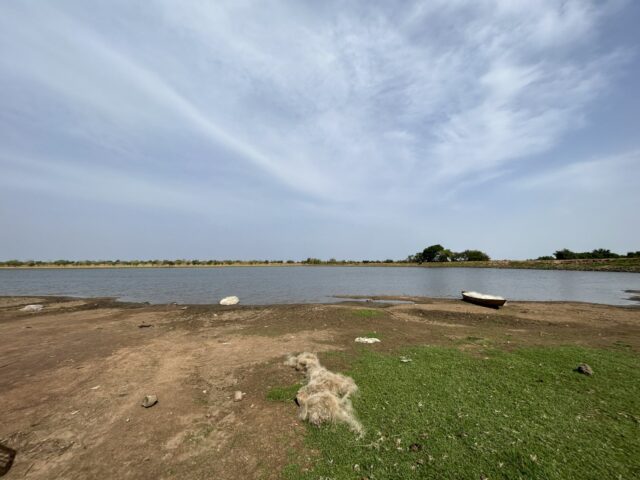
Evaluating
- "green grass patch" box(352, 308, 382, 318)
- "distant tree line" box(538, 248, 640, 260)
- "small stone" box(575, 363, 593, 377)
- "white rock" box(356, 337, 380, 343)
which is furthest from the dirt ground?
"distant tree line" box(538, 248, 640, 260)

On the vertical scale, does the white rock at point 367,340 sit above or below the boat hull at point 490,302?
below

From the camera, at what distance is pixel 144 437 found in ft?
19.4

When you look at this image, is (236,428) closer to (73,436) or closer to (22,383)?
(73,436)

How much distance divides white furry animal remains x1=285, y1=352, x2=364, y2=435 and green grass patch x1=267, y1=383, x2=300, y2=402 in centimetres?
35

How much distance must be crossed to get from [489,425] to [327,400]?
3227 mm

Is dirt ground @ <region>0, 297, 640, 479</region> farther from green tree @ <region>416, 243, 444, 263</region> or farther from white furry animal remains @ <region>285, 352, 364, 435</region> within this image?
green tree @ <region>416, 243, 444, 263</region>

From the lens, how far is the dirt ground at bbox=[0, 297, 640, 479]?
5.35 metres

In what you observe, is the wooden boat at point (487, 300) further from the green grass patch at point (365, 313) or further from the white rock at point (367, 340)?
the white rock at point (367, 340)

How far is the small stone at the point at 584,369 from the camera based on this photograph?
8072mm

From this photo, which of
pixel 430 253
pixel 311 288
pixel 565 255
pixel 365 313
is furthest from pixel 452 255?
pixel 365 313

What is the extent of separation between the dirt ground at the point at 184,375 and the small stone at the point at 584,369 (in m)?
3.11

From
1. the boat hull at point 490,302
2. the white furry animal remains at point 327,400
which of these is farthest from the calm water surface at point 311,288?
the white furry animal remains at point 327,400

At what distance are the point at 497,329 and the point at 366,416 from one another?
12.5 meters

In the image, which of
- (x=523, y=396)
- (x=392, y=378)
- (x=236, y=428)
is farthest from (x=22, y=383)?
(x=523, y=396)
